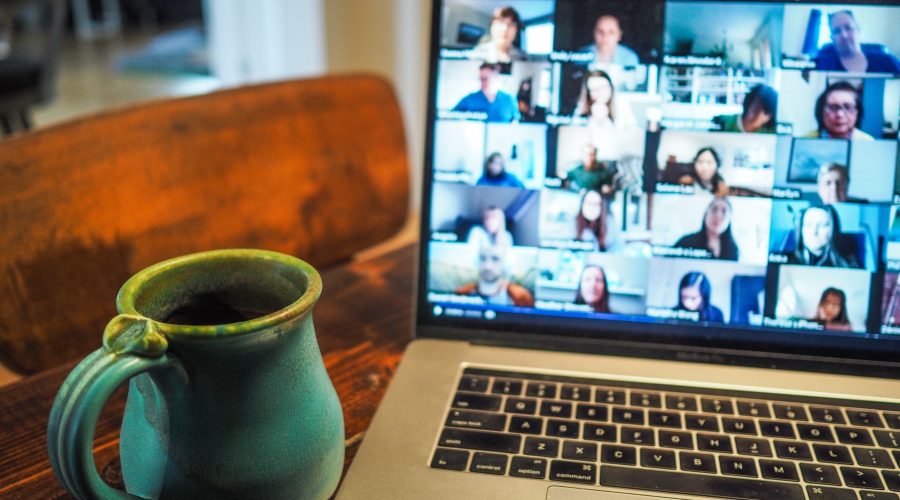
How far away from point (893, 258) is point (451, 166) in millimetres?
321

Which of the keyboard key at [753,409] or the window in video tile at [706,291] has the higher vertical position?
the window in video tile at [706,291]

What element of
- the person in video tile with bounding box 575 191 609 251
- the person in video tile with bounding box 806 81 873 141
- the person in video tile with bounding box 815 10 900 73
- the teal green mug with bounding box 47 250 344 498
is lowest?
the teal green mug with bounding box 47 250 344 498

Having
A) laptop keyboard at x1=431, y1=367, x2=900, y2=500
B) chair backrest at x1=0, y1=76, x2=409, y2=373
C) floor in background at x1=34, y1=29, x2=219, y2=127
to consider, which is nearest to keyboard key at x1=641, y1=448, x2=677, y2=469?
laptop keyboard at x1=431, y1=367, x2=900, y2=500

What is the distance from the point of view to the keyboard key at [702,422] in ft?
1.64

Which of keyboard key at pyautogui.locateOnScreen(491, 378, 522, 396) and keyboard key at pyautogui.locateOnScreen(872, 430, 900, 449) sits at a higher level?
keyboard key at pyautogui.locateOnScreen(491, 378, 522, 396)

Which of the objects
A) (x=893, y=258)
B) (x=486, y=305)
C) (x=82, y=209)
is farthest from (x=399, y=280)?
(x=893, y=258)

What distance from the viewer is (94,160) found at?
0.83 m

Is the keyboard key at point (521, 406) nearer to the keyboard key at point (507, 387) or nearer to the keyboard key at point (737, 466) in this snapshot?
the keyboard key at point (507, 387)

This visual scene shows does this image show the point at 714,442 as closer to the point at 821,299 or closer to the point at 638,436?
the point at 638,436

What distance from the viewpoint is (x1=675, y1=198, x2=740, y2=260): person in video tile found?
572 mm

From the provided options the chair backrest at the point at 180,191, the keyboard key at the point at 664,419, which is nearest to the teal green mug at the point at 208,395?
the keyboard key at the point at 664,419

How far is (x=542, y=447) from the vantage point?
48 cm

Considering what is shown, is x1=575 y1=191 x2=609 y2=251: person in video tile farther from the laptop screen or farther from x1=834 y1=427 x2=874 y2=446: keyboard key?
x1=834 y1=427 x2=874 y2=446: keyboard key

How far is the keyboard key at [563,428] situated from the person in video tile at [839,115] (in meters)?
0.27
